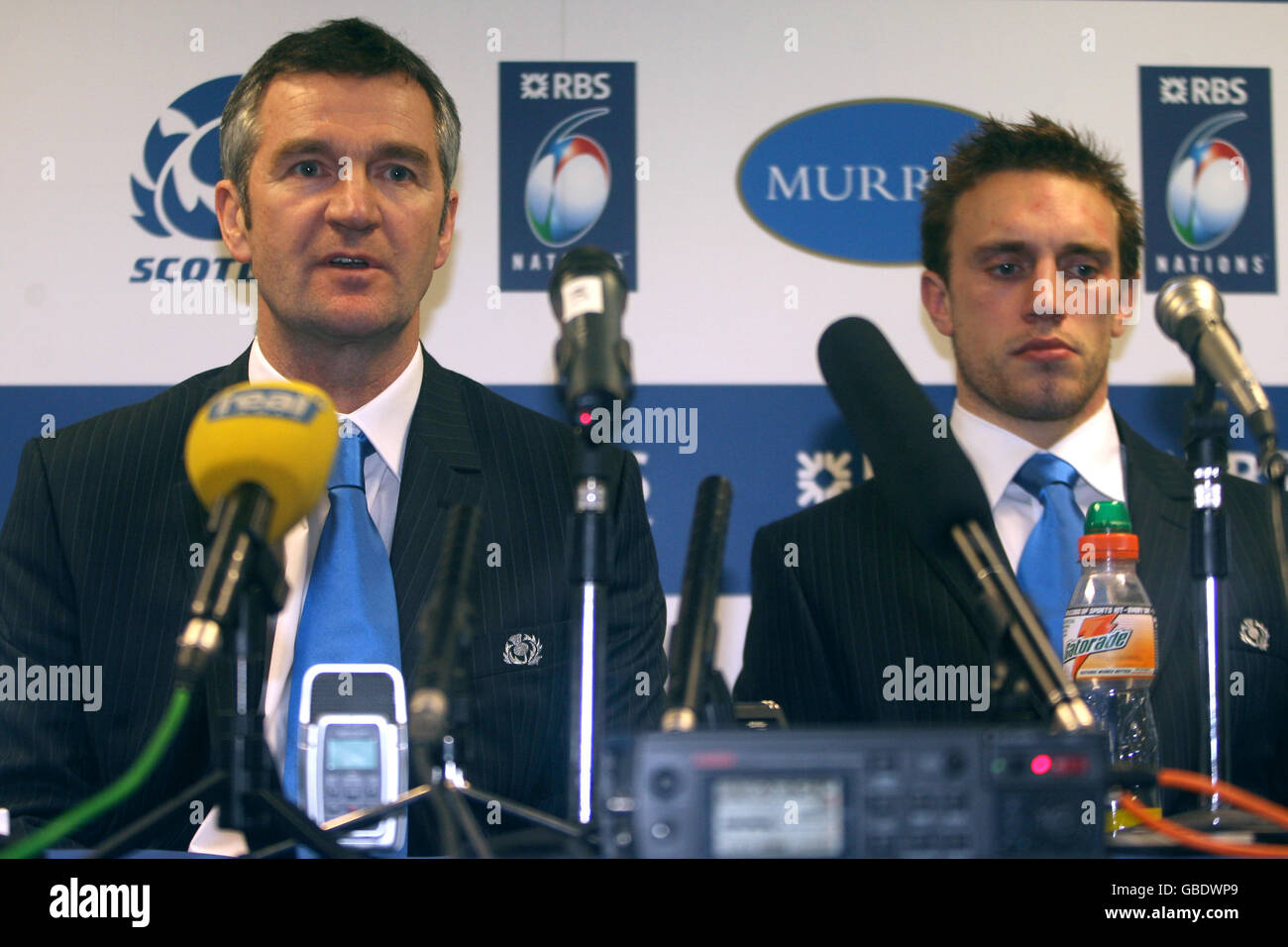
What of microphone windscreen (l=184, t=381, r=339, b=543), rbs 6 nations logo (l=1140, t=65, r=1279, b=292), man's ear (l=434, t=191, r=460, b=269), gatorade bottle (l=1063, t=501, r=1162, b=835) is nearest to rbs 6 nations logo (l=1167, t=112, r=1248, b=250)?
rbs 6 nations logo (l=1140, t=65, r=1279, b=292)

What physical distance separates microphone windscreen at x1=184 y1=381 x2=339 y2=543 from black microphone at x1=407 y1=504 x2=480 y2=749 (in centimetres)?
15

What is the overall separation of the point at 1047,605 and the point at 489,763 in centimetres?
89

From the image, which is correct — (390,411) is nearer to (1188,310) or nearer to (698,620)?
(698,620)

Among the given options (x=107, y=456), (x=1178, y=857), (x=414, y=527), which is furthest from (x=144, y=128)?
(x=1178, y=857)

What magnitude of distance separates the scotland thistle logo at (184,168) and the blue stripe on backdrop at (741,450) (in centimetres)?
67

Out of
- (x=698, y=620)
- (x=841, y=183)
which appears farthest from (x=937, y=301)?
(x=698, y=620)

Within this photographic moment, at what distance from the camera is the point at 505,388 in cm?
267

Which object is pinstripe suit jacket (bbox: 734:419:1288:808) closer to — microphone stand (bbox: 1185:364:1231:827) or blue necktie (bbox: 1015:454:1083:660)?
blue necktie (bbox: 1015:454:1083:660)

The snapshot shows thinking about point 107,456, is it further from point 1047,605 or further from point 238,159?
point 1047,605

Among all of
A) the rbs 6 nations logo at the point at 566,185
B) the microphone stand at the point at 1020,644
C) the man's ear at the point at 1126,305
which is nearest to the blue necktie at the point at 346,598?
the rbs 6 nations logo at the point at 566,185

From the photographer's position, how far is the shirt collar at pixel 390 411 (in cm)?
219

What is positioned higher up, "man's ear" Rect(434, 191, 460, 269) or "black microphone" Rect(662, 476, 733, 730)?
"man's ear" Rect(434, 191, 460, 269)

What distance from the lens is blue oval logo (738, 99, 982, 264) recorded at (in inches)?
107
